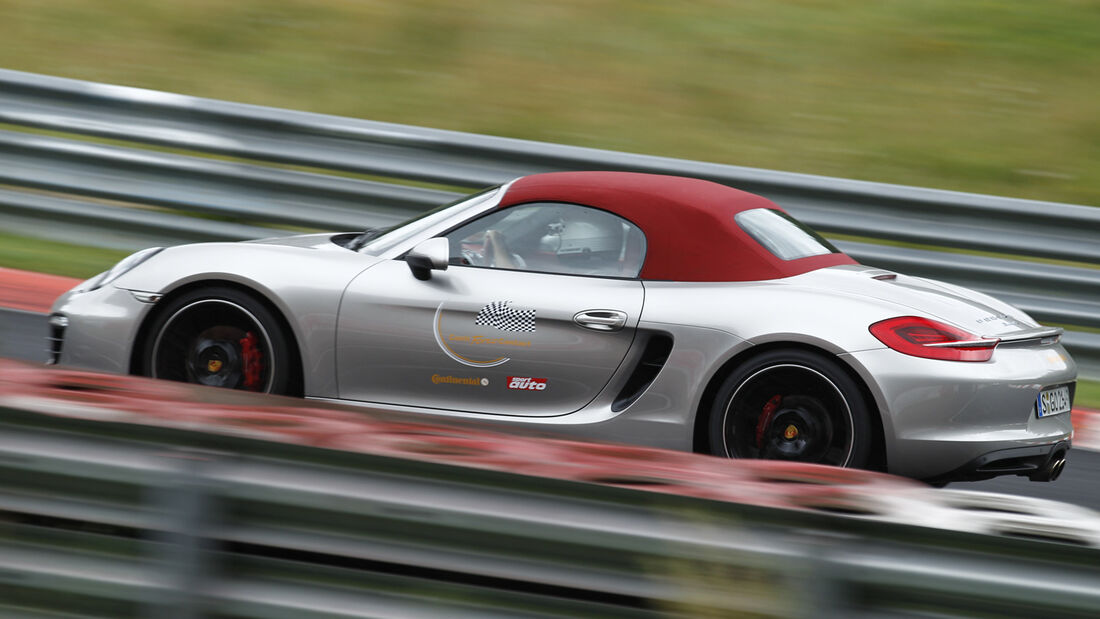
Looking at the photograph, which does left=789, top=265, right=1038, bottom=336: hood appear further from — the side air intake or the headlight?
the headlight

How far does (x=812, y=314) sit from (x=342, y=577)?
9.09 ft

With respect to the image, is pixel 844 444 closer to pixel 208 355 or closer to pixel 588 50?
pixel 208 355

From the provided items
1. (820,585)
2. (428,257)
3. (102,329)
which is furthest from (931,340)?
(102,329)

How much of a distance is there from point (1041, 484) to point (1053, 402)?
0.86 metres

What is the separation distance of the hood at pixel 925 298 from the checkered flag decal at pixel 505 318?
3.58ft

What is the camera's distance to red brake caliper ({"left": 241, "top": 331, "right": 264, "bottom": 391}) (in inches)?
202

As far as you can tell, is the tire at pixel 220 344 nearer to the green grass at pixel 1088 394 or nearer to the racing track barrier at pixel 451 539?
the racing track barrier at pixel 451 539

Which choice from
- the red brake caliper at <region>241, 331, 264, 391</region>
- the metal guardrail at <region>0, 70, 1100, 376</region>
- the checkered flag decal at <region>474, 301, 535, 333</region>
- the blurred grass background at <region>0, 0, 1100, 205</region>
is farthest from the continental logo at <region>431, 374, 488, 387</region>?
the blurred grass background at <region>0, 0, 1100, 205</region>

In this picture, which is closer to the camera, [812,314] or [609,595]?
[609,595]

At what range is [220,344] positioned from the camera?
5203 millimetres

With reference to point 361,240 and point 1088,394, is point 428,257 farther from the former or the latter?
point 1088,394

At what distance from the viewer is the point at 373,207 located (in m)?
7.92

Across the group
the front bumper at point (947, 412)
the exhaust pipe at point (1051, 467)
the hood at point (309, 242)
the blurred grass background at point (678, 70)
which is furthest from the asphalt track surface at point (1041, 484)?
the blurred grass background at point (678, 70)

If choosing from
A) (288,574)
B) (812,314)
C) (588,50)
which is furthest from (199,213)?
(288,574)
